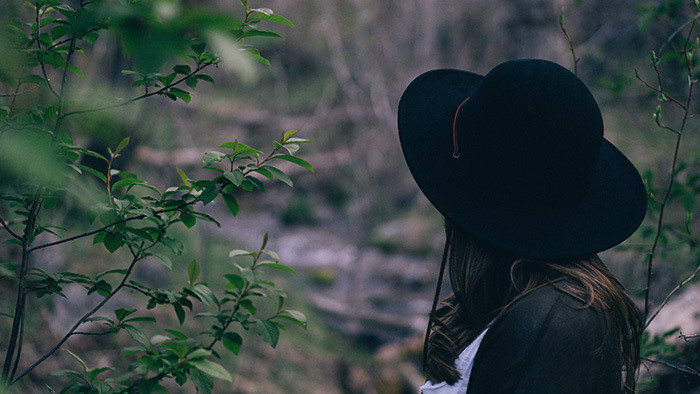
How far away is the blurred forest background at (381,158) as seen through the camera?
4.42 meters

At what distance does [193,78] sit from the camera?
1.23m

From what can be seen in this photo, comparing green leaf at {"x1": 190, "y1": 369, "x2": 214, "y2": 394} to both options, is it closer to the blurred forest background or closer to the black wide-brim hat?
the black wide-brim hat

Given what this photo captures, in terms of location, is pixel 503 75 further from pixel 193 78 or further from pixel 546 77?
pixel 193 78

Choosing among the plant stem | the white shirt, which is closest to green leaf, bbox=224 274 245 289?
the plant stem

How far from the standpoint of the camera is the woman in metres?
1.00

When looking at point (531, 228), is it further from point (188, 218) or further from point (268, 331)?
point (188, 218)

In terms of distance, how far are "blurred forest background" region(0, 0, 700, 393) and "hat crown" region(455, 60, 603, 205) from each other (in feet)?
4.37

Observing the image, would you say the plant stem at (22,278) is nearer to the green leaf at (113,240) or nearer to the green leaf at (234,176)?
the green leaf at (113,240)

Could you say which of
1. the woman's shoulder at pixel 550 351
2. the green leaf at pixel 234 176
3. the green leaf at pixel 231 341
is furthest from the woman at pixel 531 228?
the green leaf at pixel 231 341

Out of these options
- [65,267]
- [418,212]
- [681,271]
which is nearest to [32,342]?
[65,267]

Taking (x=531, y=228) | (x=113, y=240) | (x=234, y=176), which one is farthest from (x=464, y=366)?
(x=113, y=240)

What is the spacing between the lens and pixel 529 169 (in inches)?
42.5

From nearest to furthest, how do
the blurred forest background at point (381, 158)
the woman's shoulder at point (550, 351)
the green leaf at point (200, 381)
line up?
the woman's shoulder at point (550, 351)
the green leaf at point (200, 381)
the blurred forest background at point (381, 158)

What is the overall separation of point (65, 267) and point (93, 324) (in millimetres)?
758
